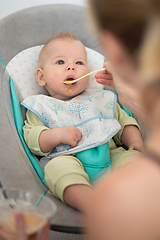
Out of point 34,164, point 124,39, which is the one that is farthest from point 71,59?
point 124,39

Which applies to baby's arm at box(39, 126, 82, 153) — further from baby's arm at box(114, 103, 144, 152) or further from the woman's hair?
the woman's hair

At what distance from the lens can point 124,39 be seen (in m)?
0.34

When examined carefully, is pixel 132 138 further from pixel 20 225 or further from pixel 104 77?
pixel 20 225

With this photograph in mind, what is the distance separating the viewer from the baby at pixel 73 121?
0.98 metres

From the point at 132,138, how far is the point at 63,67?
0.46 meters

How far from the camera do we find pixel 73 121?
1.12 metres

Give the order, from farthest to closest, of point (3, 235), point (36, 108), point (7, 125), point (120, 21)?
1. point (36, 108)
2. point (7, 125)
3. point (3, 235)
4. point (120, 21)

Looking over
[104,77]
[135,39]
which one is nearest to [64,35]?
[104,77]

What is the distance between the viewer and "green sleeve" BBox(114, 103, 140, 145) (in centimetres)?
116

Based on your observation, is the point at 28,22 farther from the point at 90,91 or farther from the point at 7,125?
the point at 7,125

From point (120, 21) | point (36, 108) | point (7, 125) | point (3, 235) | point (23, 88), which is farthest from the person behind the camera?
point (23, 88)

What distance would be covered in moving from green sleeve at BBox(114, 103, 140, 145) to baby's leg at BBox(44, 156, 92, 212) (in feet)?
1.23

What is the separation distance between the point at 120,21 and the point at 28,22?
3.36 feet

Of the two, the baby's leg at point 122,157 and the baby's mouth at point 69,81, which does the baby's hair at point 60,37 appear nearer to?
the baby's mouth at point 69,81
